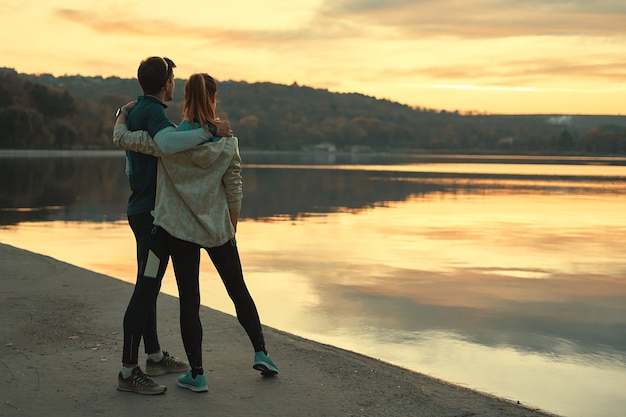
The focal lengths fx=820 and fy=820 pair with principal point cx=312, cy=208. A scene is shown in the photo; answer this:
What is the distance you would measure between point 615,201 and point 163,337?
71.5 ft

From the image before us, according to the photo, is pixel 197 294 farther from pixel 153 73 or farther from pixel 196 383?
pixel 153 73

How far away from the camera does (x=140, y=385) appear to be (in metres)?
4.82

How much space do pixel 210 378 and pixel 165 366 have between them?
34 centimetres

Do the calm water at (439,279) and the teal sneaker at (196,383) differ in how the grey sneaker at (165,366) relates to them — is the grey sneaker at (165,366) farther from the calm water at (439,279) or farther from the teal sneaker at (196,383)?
the calm water at (439,279)

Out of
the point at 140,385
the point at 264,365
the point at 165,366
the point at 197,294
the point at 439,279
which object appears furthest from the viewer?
the point at 439,279

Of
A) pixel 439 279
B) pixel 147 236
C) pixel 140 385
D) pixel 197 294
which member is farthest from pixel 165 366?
pixel 439 279

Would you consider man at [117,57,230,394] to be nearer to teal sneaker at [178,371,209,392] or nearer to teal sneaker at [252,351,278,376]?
teal sneaker at [178,371,209,392]

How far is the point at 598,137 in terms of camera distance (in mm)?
163750

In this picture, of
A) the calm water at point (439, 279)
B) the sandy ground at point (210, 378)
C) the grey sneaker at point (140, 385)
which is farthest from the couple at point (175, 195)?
the calm water at point (439, 279)

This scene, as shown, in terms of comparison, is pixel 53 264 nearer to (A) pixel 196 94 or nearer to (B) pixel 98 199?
(A) pixel 196 94

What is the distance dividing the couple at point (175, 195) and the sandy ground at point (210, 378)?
269mm

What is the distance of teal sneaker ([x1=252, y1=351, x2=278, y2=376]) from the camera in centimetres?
515

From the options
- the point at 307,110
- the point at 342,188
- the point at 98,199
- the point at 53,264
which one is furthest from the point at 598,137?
the point at 53,264

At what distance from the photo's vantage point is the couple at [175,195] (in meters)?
4.82
